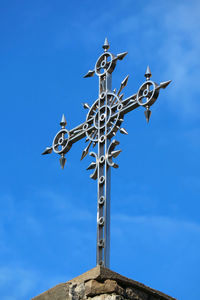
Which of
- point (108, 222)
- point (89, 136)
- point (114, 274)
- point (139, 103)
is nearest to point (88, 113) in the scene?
point (89, 136)

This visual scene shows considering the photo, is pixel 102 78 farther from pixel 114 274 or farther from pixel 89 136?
pixel 114 274

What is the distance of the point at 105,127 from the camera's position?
5.23 meters

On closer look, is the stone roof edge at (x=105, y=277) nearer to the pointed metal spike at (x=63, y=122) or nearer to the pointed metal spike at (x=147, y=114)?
the pointed metal spike at (x=147, y=114)

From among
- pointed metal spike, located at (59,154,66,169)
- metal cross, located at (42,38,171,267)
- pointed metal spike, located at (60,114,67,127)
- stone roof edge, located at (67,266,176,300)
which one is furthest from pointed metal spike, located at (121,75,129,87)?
stone roof edge, located at (67,266,176,300)

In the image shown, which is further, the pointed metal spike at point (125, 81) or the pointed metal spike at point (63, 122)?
the pointed metal spike at point (63, 122)

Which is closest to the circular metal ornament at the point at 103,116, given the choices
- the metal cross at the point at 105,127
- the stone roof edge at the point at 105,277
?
the metal cross at the point at 105,127

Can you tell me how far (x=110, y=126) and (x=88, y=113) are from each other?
33cm

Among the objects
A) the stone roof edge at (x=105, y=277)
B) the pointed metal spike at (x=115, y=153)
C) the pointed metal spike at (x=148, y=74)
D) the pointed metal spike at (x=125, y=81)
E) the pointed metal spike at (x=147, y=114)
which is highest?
the pointed metal spike at (x=125, y=81)

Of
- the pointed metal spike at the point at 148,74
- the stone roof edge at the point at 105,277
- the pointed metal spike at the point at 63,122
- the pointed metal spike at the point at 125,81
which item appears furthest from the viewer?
the pointed metal spike at the point at 63,122

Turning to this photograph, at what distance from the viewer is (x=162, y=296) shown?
467 cm

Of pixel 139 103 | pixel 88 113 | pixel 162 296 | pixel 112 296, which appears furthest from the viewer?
pixel 88 113

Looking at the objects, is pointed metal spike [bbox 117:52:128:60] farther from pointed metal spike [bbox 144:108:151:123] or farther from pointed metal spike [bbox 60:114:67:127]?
pointed metal spike [bbox 60:114:67:127]

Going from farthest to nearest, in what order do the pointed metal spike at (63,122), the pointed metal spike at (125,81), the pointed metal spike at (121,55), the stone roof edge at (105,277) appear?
1. the pointed metal spike at (63,122)
2. the pointed metal spike at (121,55)
3. the pointed metal spike at (125,81)
4. the stone roof edge at (105,277)

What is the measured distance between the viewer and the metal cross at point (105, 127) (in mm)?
4875
